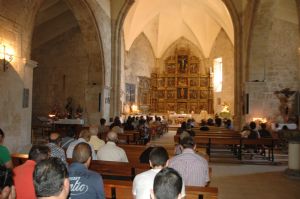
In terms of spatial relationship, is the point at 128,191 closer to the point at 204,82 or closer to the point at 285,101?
the point at 285,101

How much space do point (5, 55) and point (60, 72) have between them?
1107cm

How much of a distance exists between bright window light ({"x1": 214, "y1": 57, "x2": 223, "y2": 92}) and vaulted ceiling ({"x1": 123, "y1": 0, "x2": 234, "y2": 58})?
179 cm

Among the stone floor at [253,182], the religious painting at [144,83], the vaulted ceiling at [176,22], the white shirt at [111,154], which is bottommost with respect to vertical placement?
the stone floor at [253,182]

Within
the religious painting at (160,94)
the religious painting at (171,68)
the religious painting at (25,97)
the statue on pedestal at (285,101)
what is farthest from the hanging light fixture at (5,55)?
the religious painting at (171,68)

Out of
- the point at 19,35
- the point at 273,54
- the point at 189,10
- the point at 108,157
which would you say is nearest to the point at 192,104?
the point at 189,10

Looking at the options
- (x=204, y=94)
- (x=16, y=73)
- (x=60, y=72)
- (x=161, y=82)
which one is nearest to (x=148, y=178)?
(x=16, y=73)

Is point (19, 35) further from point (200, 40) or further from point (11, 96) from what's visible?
point (200, 40)

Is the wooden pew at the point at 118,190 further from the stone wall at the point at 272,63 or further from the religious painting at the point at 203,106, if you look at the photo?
the religious painting at the point at 203,106

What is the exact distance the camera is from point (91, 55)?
17.1 m

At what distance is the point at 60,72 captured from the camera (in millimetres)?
19578

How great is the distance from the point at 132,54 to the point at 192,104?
7.24m

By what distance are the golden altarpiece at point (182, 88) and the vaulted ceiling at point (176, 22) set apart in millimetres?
1740

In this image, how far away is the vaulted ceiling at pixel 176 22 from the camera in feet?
80.1

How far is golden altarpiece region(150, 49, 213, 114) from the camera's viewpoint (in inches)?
1176
